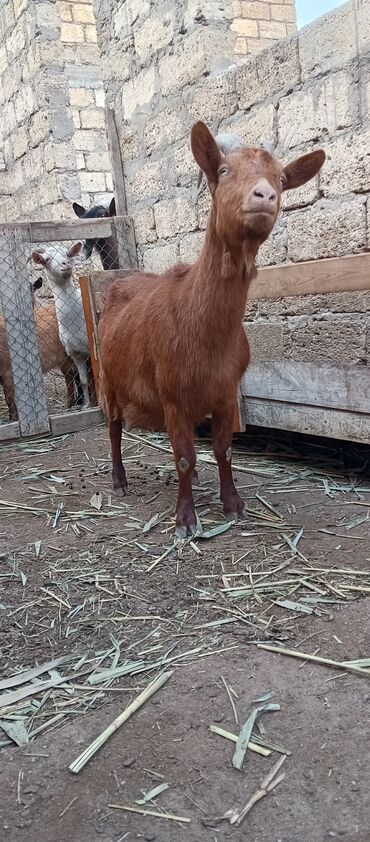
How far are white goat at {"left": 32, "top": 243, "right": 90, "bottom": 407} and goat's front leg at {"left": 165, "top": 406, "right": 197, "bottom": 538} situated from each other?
309cm

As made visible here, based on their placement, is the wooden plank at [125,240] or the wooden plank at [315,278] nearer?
the wooden plank at [315,278]

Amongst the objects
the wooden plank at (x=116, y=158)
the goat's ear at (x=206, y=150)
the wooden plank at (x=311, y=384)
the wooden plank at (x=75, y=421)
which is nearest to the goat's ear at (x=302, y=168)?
the goat's ear at (x=206, y=150)

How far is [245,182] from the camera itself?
3104 millimetres

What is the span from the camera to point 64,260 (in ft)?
21.8

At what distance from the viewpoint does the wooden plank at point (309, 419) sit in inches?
167

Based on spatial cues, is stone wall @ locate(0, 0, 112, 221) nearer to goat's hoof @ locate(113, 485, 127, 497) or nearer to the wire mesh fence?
the wire mesh fence

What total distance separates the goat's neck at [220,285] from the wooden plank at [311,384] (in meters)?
0.92

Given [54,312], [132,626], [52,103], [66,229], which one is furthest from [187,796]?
[52,103]

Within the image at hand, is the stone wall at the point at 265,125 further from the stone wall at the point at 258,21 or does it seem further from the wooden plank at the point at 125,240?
the stone wall at the point at 258,21

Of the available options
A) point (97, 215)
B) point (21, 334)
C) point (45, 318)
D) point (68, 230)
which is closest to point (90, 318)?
point (21, 334)

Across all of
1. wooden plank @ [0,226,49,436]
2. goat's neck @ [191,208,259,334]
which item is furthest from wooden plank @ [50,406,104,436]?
goat's neck @ [191,208,259,334]

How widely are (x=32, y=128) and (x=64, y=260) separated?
3.12 metres

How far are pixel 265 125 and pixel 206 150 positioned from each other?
5.50ft

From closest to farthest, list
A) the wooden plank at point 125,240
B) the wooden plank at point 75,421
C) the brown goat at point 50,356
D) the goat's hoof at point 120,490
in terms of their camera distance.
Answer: the goat's hoof at point 120,490
the wooden plank at point 75,421
the wooden plank at point 125,240
the brown goat at point 50,356
